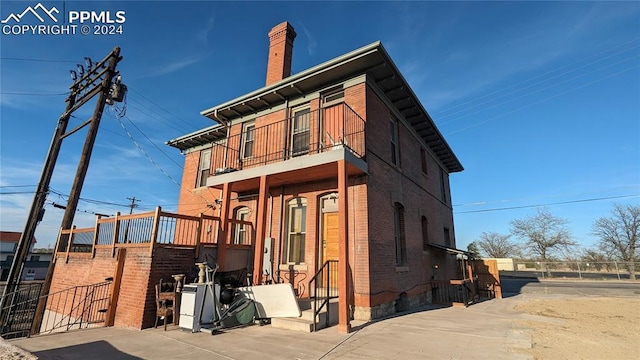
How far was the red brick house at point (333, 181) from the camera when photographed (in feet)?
25.4

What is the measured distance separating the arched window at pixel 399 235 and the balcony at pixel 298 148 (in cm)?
311

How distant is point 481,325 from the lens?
22.5 feet

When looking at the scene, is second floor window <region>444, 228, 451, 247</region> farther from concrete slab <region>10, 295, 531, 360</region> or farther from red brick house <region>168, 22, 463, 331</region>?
concrete slab <region>10, 295, 531, 360</region>

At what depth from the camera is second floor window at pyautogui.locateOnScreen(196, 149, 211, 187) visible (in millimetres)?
14031

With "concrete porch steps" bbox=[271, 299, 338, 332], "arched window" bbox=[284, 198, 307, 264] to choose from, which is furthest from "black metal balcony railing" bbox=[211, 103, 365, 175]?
"concrete porch steps" bbox=[271, 299, 338, 332]

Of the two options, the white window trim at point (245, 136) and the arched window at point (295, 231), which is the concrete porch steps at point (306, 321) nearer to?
the arched window at point (295, 231)

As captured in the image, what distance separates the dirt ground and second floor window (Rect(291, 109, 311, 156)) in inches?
299

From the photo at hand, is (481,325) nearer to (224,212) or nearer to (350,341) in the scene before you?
(350,341)

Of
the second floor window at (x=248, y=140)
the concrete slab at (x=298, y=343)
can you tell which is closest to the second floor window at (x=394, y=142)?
the second floor window at (x=248, y=140)

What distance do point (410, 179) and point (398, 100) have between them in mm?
3168

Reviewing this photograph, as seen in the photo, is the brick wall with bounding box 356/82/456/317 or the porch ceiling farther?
the brick wall with bounding box 356/82/456/317

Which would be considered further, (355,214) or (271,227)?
(271,227)

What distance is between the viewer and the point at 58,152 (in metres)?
14.1

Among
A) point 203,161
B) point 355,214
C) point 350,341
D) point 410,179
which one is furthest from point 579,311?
point 203,161
